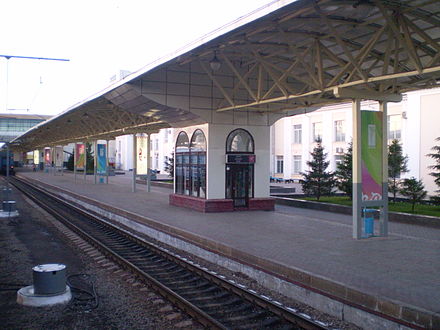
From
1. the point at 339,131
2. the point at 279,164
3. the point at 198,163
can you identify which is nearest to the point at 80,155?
the point at 279,164

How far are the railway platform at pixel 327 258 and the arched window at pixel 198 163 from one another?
53.2 inches

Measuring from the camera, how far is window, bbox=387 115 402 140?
110ft

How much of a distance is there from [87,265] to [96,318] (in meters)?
3.83

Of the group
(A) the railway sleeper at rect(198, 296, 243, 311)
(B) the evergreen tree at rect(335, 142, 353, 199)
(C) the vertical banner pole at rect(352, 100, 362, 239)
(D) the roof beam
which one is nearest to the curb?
(B) the evergreen tree at rect(335, 142, 353, 199)

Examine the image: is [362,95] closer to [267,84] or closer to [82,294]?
[267,84]

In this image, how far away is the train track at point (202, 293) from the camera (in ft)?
21.2

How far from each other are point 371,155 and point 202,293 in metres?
6.37

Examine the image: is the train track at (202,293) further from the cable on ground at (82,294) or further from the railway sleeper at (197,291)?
the cable on ground at (82,294)

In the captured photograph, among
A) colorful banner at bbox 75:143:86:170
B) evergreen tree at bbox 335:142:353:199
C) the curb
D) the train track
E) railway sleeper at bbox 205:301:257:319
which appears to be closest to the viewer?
the train track

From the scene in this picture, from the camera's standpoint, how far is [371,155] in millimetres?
11867

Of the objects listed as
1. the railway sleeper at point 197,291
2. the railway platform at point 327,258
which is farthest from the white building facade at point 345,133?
the railway sleeper at point 197,291

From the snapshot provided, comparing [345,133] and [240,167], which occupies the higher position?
[345,133]

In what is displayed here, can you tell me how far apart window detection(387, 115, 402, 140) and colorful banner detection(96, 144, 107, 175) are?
23475mm

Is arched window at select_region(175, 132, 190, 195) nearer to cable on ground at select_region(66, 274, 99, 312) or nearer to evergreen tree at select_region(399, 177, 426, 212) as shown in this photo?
evergreen tree at select_region(399, 177, 426, 212)
